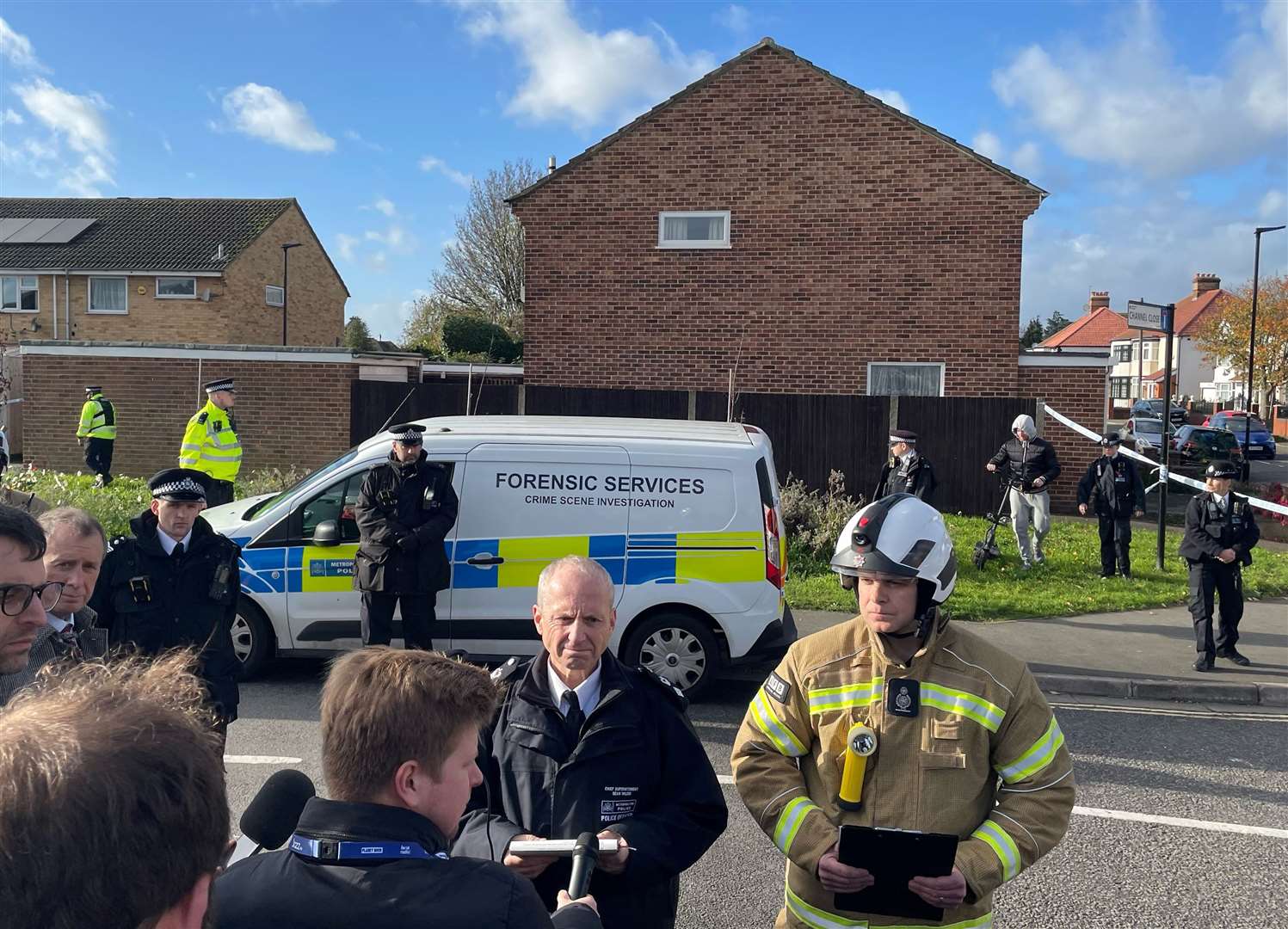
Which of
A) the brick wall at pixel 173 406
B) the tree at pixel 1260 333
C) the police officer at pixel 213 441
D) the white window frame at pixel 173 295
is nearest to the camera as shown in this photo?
the police officer at pixel 213 441

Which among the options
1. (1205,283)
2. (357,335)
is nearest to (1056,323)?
(1205,283)

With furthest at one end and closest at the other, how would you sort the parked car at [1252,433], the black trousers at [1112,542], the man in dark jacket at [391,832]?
the parked car at [1252,433] → the black trousers at [1112,542] → the man in dark jacket at [391,832]

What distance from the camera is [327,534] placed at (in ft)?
22.5

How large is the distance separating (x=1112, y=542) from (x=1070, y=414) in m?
4.57

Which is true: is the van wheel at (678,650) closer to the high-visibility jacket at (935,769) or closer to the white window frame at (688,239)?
A: the high-visibility jacket at (935,769)

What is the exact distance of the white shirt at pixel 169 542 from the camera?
14.1 feet

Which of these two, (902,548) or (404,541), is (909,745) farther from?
(404,541)

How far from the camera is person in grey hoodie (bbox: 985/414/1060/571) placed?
1131cm

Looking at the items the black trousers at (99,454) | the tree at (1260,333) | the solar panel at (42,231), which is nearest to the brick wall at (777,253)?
the black trousers at (99,454)

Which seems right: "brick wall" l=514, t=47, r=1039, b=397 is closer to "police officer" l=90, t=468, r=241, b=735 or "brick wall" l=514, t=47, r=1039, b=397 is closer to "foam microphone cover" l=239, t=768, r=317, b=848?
"police officer" l=90, t=468, r=241, b=735

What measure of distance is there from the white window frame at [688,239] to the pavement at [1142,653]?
330 inches

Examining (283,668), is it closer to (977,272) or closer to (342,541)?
(342,541)

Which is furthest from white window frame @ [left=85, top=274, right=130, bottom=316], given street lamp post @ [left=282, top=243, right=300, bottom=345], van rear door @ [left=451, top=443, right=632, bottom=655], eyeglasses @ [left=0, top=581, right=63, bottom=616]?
eyeglasses @ [left=0, top=581, right=63, bottom=616]

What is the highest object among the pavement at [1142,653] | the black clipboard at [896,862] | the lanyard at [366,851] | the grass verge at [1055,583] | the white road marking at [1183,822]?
the lanyard at [366,851]
